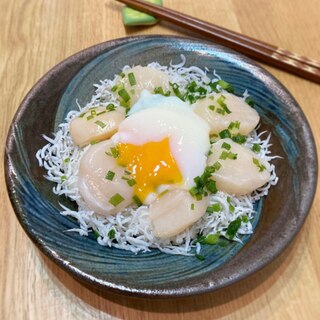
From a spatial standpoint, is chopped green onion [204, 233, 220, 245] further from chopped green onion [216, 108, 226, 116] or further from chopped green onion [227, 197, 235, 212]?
chopped green onion [216, 108, 226, 116]

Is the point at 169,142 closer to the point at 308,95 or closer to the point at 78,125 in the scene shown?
the point at 78,125

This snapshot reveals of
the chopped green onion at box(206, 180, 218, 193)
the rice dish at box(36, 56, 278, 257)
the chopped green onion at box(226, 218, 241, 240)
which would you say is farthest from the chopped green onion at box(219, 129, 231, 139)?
the chopped green onion at box(226, 218, 241, 240)

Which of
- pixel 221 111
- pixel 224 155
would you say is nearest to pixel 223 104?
pixel 221 111

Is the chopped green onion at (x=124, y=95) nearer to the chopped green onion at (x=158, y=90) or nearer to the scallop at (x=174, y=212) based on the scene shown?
the chopped green onion at (x=158, y=90)

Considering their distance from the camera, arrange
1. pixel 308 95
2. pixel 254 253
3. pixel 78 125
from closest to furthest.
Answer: pixel 254 253 → pixel 78 125 → pixel 308 95

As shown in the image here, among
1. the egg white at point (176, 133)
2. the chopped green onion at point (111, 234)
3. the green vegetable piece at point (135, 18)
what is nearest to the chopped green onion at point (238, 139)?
the egg white at point (176, 133)

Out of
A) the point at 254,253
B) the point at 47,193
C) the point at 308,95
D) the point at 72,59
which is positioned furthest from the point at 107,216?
the point at 308,95
